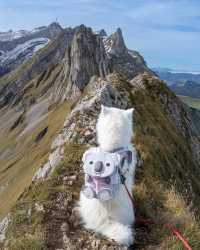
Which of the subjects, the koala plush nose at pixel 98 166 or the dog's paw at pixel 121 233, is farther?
the koala plush nose at pixel 98 166

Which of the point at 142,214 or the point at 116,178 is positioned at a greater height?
the point at 116,178

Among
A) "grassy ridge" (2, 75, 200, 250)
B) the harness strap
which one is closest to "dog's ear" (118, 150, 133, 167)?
the harness strap

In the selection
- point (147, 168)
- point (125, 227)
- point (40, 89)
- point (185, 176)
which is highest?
point (125, 227)

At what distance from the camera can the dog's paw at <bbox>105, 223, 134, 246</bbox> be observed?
876cm

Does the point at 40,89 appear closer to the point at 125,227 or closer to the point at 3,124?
the point at 3,124

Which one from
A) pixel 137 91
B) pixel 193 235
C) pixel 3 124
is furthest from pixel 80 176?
pixel 3 124

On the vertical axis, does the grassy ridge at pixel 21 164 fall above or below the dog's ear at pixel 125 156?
below

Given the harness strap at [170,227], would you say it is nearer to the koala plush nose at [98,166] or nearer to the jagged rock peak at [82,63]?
the koala plush nose at [98,166]

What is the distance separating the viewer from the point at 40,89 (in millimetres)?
149375

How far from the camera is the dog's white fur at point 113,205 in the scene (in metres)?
8.87

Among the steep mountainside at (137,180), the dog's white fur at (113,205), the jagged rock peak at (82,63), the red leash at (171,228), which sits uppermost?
the dog's white fur at (113,205)

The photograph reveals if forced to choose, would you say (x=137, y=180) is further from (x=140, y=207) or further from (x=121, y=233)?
(x=121, y=233)

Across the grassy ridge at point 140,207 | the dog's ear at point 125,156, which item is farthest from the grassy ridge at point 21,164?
the dog's ear at point 125,156

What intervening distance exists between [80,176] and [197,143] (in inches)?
805
